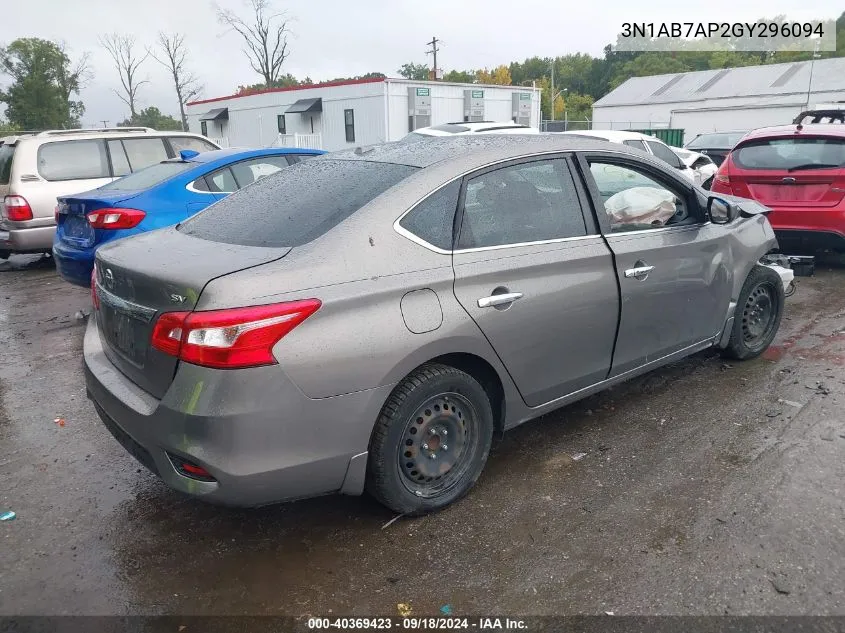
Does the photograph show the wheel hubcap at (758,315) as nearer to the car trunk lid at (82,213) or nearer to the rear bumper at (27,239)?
the car trunk lid at (82,213)

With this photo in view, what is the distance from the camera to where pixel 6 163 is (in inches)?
330

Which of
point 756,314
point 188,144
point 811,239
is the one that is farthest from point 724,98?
point 756,314

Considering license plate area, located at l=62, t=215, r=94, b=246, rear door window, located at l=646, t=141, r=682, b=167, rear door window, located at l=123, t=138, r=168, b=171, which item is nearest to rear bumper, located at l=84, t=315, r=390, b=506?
license plate area, located at l=62, t=215, r=94, b=246

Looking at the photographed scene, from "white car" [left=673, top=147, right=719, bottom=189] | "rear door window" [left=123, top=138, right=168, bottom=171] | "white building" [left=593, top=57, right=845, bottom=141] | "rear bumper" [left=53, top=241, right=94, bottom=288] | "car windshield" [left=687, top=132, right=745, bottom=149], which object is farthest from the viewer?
"white building" [left=593, top=57, right=845, bottom=141]

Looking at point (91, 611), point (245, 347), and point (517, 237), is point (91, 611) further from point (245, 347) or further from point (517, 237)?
point (517, 237)

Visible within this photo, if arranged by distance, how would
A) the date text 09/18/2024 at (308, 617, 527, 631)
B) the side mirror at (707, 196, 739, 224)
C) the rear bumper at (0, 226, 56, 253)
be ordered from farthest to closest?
the rear bumper at (0, 226, 56, 253) < the side mirror at (707, 196, 739, 224) < the date text 09/18/2024 at (308, 617, 527, 631)

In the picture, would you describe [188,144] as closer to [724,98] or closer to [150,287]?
[150,287]

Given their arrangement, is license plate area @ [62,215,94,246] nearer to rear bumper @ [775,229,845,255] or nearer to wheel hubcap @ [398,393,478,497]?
wheel hubcap @ [398,393,478,497]

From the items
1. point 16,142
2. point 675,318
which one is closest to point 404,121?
point 16,142

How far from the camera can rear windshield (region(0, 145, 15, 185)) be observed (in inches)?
327

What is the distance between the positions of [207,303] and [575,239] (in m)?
1.91

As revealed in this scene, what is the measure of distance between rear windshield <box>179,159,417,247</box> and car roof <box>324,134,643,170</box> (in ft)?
0.34

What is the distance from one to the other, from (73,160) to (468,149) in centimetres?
706

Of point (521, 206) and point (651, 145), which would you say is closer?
point (521, 206)
